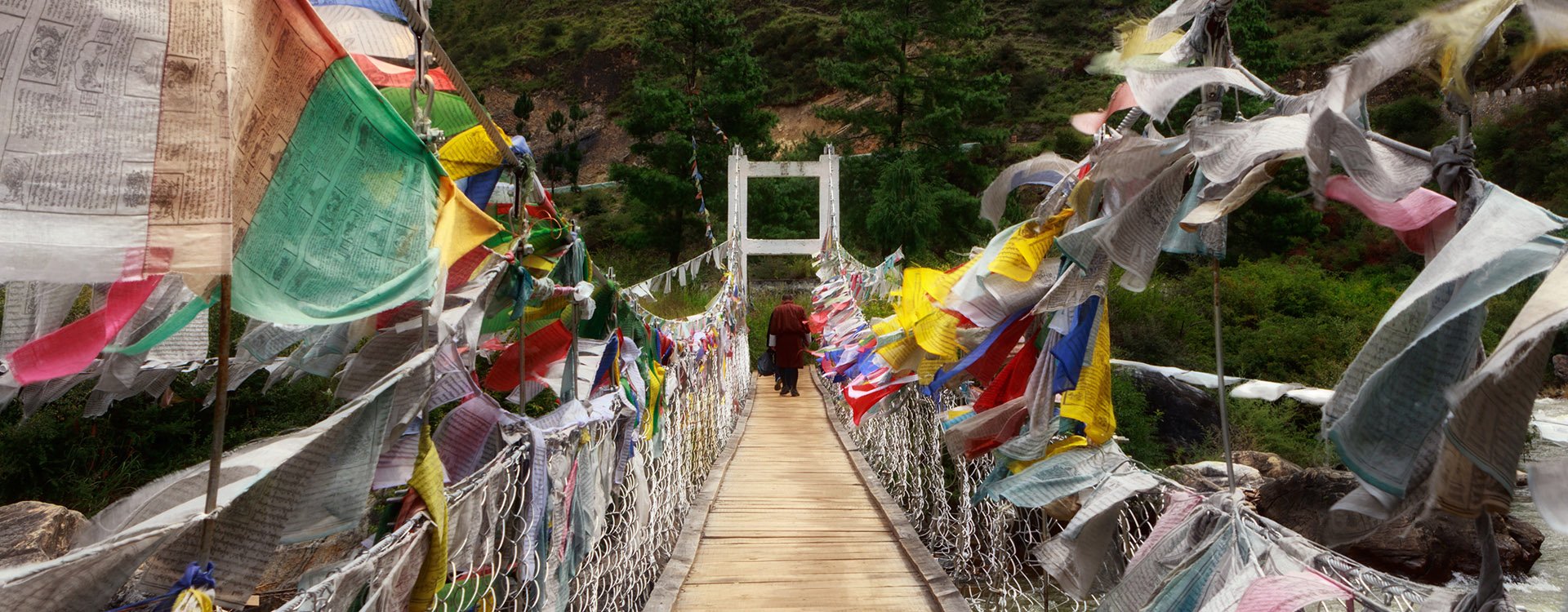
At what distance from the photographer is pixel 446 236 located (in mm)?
1040

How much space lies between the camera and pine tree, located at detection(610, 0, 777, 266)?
52.9 ft

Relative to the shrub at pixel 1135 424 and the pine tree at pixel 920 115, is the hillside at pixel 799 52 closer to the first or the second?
the pine tree at pixel 920 115

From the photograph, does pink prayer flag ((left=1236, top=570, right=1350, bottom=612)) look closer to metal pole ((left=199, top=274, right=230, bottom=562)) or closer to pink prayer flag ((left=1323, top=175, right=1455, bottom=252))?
pink prayer flag ((left=1323, top=175, right=1455, bottom=252))

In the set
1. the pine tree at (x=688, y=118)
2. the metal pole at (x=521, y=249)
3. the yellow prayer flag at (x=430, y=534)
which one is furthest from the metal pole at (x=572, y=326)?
the pine tree at (x=688, y=118)

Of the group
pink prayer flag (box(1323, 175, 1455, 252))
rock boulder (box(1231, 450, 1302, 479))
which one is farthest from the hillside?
pink prayer flag (box(1323, 175, 1455, 252))

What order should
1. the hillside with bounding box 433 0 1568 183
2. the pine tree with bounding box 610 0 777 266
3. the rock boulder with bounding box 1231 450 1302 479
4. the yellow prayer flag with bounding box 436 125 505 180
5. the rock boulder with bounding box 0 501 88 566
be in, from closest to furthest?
the yellow prayer flag with bounding box 436 125 505 180 → the rock boulder with bounding box 0 501 88 566 → the rock boulder with bounding box 1231 450 1302 479 → the pine tree with bounding box 610 0 777 266 → the hillside with bounding box 433 0 1568 183

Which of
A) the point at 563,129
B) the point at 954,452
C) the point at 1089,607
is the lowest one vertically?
the point at 1089,607

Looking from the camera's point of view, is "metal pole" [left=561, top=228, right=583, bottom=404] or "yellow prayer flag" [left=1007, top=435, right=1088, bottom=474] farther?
"metal pole" [left=561, top=228, right=583, bottom=404]

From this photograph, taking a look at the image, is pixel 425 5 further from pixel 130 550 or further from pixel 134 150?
pixel 130 550

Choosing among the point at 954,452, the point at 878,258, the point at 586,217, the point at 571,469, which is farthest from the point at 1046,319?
the point at 586,217

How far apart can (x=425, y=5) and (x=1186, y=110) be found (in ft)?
29.0

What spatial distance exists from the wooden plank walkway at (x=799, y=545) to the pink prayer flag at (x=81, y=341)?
1.87 meters

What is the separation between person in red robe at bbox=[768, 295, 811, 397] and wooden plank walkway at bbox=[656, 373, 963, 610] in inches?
101

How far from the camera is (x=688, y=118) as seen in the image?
16000 mm
